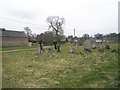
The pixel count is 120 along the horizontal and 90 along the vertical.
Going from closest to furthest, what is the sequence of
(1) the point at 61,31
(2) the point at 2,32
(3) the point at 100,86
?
(3) the point at 100,86, (2) the point at 2,32, (1) the point at 61,31

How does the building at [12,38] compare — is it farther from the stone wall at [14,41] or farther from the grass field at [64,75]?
the grass field at [64,75]

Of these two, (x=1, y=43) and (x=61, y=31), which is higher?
(x=61, y=31)

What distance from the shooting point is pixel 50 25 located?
46875 millimetres

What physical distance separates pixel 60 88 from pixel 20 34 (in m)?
39.3

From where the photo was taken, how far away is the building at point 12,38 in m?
34.1

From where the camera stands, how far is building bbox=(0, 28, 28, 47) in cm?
3411

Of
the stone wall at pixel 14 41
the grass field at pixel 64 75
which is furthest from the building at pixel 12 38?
the grass field at pixel 64 75

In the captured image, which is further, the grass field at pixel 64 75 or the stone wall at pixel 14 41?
the stone wall at pixel 14 41

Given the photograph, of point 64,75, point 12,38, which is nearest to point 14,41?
point 12,38

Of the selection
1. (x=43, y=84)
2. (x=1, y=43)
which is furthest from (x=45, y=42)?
(x=43, y=84)

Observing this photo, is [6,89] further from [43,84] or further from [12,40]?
[12,40]

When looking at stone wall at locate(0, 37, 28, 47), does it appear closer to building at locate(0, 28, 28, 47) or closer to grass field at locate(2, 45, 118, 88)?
building at locate(0, 28, 28, 47)

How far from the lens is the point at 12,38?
120 ft

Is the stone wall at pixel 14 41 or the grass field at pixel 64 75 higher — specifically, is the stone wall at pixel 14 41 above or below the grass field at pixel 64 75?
above
